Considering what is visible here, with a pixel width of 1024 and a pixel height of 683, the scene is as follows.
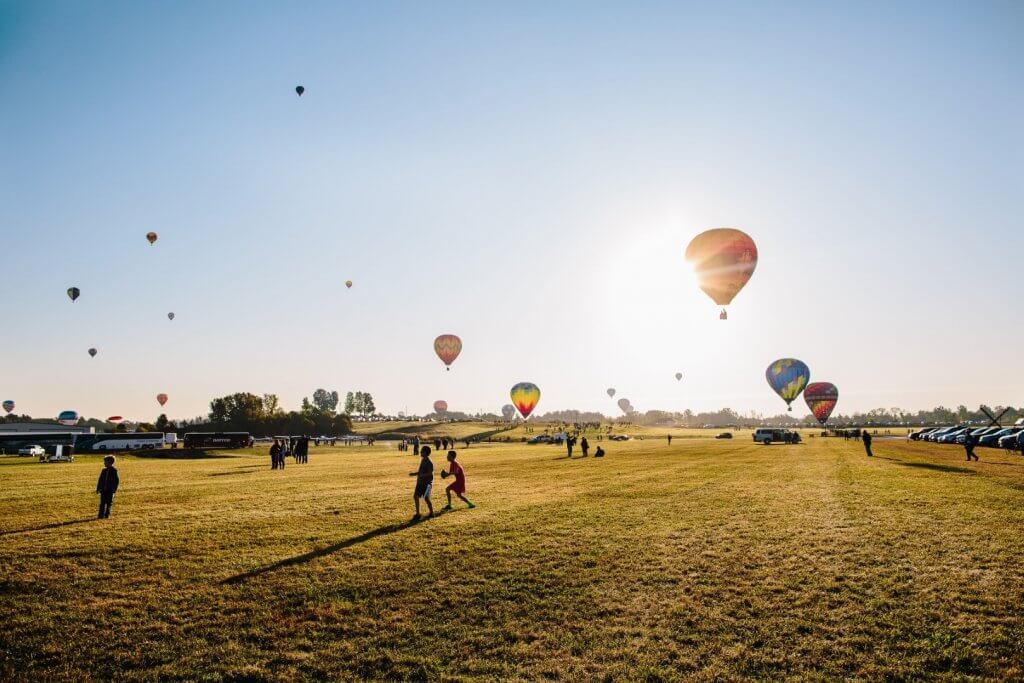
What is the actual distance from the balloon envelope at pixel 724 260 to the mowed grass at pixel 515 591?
122 ft

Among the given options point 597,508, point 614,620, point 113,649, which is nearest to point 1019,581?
point 614,620

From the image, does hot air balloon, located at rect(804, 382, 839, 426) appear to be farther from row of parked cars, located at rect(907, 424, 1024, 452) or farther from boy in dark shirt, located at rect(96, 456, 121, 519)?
boy in dark shirt, located at rect(96, 456, 121, 519)

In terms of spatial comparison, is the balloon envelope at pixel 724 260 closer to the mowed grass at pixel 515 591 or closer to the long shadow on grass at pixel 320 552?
the mowed grass at pixel 515 591

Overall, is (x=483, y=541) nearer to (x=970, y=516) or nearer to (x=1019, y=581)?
(x=1019, y=581)

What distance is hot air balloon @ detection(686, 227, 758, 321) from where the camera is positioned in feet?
185

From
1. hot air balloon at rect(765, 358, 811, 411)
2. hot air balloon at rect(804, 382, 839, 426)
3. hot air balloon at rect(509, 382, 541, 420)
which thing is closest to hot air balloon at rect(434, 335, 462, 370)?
hot air balloon at rect(509, 382, 541, 420)

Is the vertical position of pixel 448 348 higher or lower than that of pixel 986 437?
higher

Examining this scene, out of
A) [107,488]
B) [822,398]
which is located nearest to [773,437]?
[822,398]

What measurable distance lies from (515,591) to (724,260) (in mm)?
51375

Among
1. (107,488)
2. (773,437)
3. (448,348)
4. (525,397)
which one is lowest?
(773,437)

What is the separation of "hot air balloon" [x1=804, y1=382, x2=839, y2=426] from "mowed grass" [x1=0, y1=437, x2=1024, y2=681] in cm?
10328

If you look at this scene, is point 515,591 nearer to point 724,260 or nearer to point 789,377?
point 724,260

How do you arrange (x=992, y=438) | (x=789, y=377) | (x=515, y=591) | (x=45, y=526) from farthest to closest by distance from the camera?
1. (x=789, y=377)
2. (x=992, y=438)
3. (x=45, y=526)
4. (x=515, y=591)

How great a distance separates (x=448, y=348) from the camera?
104250mm
